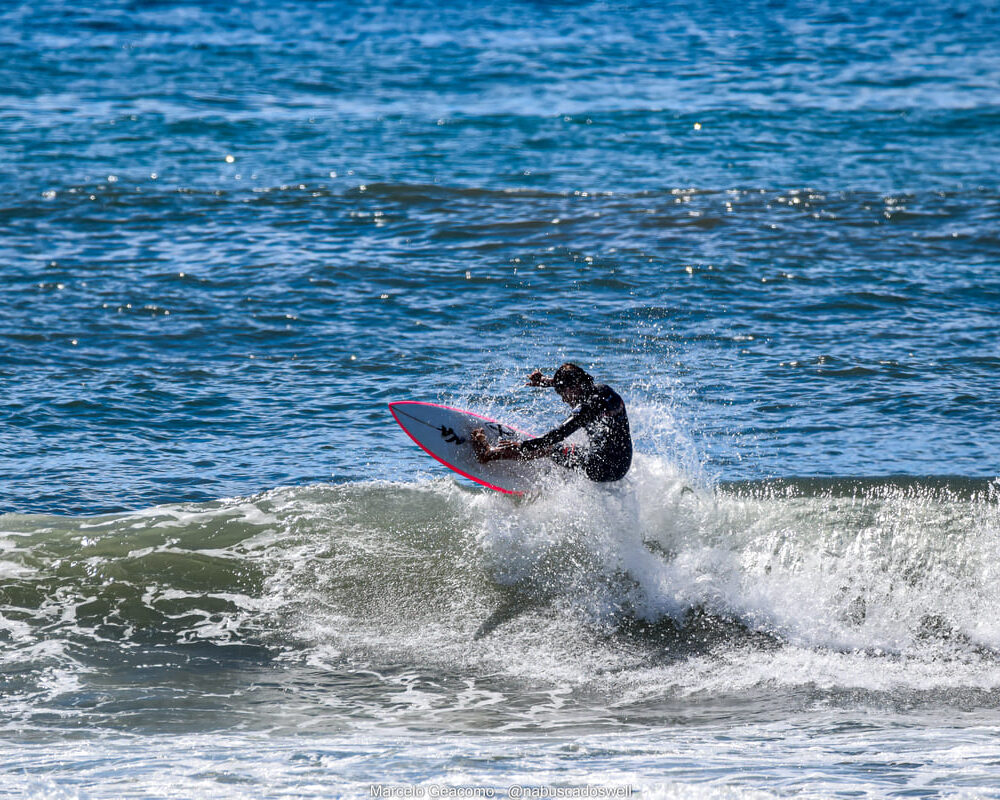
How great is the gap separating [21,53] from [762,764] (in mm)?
31014

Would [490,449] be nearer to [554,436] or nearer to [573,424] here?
[554,436]

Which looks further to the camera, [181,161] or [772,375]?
[181,161]

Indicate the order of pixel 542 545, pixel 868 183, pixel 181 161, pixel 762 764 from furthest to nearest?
pixel 181 161
pixel 868 183
pixel 542 545
pixel 762 764

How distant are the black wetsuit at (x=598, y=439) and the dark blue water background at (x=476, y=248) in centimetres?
150

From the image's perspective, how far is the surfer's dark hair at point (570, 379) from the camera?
34.0 ft

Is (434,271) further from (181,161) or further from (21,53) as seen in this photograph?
(21,53)

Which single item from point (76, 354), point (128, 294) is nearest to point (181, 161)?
point (128, 294)

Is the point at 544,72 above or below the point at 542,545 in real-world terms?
above

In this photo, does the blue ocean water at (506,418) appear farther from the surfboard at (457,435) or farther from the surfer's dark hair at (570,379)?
the surfer's dark hair at (570,379)

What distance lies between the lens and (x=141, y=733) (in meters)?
8.12

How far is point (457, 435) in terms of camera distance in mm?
11805

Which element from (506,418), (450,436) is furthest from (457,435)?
(506,418)

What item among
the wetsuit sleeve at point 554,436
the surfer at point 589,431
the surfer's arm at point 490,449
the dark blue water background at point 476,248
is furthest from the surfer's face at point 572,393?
the dark blue water background at point 476,248

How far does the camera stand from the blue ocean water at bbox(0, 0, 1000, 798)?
834 cm
